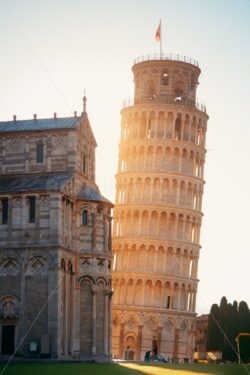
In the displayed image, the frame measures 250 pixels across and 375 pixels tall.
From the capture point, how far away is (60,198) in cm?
7369

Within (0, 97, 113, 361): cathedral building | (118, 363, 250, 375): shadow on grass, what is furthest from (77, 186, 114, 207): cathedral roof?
(118, 363, 250, 375): shadow on grass

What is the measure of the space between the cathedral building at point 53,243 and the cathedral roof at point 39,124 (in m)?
0.08

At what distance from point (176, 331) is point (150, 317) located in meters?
3.65

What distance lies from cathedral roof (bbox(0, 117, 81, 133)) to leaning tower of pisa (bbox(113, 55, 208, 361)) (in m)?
33.9

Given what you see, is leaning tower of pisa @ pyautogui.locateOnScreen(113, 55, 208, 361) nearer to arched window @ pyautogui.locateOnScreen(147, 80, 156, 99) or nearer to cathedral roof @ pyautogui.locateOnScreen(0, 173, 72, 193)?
arched window @ pyautogui.locateOnScreen(147, 80, 156, 99)

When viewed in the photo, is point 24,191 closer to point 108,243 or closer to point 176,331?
point 108,243

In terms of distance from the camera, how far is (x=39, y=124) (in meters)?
82.0

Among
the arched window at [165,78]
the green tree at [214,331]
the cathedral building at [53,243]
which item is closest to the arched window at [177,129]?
the arched window at [165,78]

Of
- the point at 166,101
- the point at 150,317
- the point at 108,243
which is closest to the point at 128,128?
the point at 166,101

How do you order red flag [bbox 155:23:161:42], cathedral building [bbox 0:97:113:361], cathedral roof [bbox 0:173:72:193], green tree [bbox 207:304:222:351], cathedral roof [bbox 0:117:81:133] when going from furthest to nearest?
green tree [bbox 207:304:222:351] < red flag [bbox 155:23:161:42] < cathedral roof [bbox 0:117:81:133] < cathedral roof [bbox 0:173:72:193] < cathedral building [bbox 0:97:113:361]

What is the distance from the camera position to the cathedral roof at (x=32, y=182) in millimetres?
74500

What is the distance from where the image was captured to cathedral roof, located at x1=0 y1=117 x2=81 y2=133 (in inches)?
3177

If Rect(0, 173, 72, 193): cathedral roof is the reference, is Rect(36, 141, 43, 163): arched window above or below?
above

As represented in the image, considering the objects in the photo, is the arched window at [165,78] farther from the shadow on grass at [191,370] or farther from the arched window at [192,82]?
the shadow on grass at [191,370]
